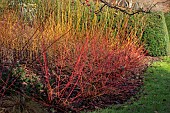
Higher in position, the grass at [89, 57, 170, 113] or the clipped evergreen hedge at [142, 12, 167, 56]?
the clipped evergreen hedge at [142, 12, 167, 56]

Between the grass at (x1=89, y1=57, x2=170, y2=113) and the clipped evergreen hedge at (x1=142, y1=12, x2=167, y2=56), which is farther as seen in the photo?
the clipped evergreen hedge at (x1=142, y1=12, x2=167, y2=56)

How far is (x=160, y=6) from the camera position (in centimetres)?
2303

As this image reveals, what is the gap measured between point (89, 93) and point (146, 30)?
6.65m

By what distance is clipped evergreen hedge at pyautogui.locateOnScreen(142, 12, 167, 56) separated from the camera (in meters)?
11.8

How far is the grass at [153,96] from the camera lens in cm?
530

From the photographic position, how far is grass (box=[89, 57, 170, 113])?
209 inches

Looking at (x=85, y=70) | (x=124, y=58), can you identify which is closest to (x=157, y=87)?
(x=124, y=58)

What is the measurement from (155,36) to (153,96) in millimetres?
5914

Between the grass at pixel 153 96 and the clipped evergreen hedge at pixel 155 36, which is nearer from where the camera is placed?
the grass at pixel 153 96

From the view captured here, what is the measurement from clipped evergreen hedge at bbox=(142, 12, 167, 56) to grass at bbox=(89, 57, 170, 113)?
2.32 meters

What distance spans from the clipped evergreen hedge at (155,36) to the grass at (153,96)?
232 centimetres

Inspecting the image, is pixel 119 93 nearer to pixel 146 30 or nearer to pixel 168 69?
pixel 168 69

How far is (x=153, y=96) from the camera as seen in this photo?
247 inches

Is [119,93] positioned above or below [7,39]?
below
